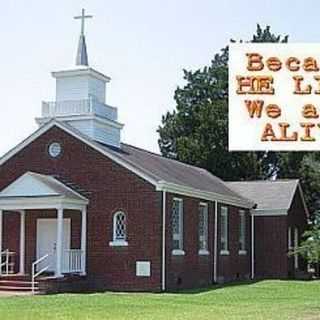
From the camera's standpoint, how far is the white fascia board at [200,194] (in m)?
33.6

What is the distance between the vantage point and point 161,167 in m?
37.8

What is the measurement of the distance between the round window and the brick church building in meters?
0.04

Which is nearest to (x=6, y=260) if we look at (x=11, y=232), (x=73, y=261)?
(x=11, y=232)

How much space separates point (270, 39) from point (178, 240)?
3386 centimetres

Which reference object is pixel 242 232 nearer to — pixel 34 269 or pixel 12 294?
pixel 34 269

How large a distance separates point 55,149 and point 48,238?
11.4 feet

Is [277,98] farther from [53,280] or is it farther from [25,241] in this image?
[25,241]

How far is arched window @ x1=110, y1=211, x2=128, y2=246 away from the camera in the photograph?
34.1 meters

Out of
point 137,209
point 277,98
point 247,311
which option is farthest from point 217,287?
point 277,98

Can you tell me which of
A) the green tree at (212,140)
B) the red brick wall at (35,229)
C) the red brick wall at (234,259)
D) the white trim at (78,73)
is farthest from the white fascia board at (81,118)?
the green tree at (212,140)

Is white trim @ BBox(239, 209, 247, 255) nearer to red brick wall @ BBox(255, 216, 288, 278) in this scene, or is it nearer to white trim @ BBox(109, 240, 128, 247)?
red brick wall @ BBox(255, 216, 288, 278)

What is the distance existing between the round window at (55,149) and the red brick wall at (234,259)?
8.42 m

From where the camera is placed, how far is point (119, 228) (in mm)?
34438

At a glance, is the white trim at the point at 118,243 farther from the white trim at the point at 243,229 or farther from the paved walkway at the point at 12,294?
the white trim at the point at 243,229
